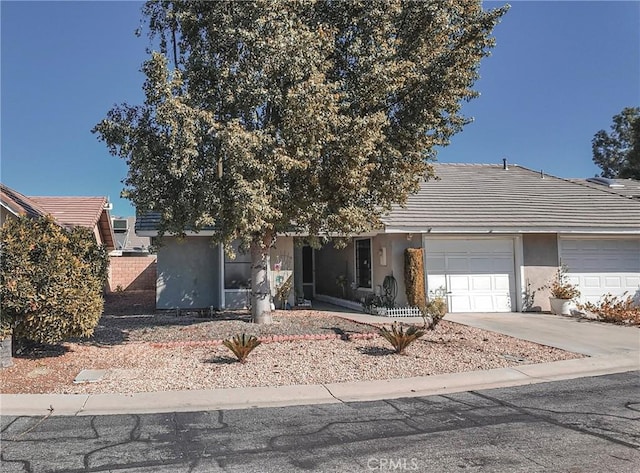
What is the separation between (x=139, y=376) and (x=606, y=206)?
53.9 feet

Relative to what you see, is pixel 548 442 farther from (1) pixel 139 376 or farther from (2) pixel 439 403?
(1) pixel 139 376

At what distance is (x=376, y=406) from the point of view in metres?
6.41

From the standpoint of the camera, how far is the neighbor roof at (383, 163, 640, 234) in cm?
1505

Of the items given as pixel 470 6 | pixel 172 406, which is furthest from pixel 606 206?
pixel 172 406

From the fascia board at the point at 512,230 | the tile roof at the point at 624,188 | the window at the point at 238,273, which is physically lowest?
the window at the point at 238,273

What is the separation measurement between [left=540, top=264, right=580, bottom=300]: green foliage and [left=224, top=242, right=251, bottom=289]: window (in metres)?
9.24

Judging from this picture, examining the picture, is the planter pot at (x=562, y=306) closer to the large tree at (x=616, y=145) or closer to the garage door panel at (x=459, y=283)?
the garage door panel at (x=459, y=283)

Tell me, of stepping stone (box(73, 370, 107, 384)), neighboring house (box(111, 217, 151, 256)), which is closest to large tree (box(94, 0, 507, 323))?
stepping stone (box(73, 370, 107, 384))

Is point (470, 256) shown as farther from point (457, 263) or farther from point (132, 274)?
point (132, 274)

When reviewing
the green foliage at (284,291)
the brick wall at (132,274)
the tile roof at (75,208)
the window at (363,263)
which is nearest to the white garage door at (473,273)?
the window at (363,263)

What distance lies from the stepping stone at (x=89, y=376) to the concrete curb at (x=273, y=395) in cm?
63

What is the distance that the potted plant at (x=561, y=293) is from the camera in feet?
49.1

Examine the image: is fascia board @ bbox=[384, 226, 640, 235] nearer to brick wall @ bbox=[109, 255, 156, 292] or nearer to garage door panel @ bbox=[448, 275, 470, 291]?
garage door panel @ bbox=[448, 275, 470, 291]

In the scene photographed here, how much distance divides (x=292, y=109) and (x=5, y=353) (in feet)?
20.4
